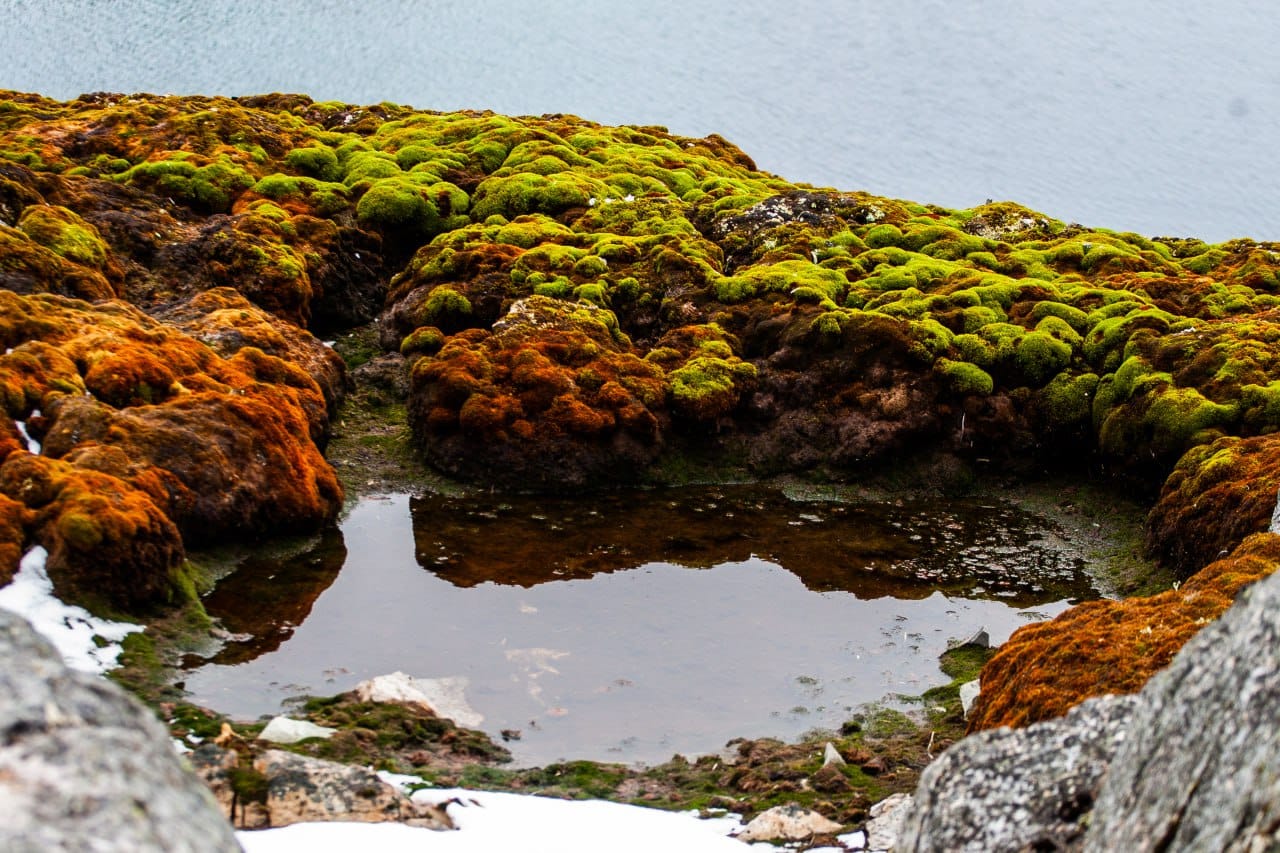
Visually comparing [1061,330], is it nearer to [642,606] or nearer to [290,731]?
[642,606]

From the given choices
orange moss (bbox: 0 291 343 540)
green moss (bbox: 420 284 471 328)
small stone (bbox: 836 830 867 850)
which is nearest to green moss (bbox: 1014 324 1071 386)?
green moss (bbox: 420 284 471 328)

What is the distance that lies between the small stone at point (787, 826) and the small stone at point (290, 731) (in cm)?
521

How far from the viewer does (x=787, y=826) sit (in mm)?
11727

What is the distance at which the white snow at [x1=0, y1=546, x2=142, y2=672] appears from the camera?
558 inches

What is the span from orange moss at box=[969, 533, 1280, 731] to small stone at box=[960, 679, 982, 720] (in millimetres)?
667

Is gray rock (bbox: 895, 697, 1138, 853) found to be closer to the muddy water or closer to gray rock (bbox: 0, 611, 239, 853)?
gray rock (bbox: 0, 611, 239, 853)

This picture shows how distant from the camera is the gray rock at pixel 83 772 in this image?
4777 millimetres

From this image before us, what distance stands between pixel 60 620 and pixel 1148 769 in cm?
1341

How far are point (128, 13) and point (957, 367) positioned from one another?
178784mm

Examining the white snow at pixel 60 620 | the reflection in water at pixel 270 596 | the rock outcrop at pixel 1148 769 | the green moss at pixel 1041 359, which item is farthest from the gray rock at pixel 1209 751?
the green moss at pixel 1041 359

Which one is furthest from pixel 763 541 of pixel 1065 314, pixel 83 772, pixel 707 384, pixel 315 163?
pixel 315 163

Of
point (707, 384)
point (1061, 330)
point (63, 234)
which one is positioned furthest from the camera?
point (1061, 330)

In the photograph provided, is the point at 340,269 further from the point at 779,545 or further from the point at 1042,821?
the point at 1042,821

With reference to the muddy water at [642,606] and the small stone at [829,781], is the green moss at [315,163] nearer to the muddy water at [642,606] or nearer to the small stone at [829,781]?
the muddy water at [642,606]
